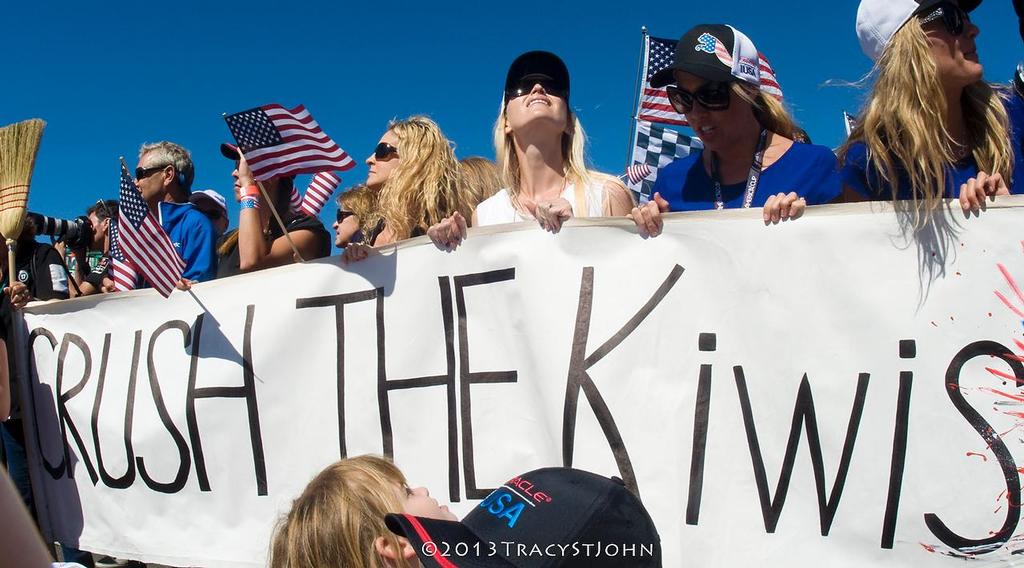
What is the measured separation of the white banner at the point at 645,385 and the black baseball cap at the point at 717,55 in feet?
1.55

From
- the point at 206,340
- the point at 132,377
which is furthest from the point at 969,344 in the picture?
the point at 132,377

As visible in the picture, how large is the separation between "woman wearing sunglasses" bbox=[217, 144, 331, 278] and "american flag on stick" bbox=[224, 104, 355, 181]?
0.23 m

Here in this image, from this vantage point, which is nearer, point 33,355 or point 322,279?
point 322,279

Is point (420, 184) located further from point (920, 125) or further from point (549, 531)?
point (549, 531)

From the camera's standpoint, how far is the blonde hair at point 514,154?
10.4ft

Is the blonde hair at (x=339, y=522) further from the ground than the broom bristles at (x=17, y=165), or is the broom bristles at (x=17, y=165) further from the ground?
the broom bristles at (x=17, y=165)

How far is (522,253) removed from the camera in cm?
275

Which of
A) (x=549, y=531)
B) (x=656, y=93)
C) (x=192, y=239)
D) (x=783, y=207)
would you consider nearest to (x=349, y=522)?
(x=549, y=531)

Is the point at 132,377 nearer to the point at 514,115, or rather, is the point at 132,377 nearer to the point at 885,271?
the point at 514,115

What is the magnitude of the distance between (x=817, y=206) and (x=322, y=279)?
1.77 m

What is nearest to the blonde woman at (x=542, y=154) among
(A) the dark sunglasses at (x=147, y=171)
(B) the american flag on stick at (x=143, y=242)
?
(B) the american flag on stick at (x=143, y=242)

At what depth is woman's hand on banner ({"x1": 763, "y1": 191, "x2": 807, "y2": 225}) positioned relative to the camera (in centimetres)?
241

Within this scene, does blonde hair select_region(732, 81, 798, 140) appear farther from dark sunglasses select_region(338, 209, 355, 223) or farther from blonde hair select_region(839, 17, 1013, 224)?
dark sunglasses select_region(338, 209, 355, 223)

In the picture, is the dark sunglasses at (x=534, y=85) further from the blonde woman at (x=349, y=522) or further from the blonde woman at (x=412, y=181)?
the blonde woman at (x=349, y=522)
